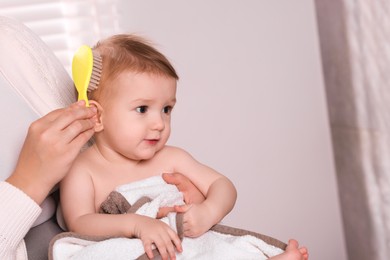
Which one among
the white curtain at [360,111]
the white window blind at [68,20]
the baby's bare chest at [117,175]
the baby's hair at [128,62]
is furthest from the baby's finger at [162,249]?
the white window blind at [68,20]

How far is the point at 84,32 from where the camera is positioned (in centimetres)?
210

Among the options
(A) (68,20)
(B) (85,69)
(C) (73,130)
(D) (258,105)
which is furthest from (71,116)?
(D) (258,105)

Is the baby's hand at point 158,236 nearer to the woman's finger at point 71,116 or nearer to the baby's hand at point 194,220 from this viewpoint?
the baby's hand at point 194,220

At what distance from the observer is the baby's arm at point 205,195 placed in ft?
3.55

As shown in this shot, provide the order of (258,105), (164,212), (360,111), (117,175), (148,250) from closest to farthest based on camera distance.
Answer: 1. (148,250)
2. (164,212)
3. (117,175)
4. (360,111)
5. (258,105)

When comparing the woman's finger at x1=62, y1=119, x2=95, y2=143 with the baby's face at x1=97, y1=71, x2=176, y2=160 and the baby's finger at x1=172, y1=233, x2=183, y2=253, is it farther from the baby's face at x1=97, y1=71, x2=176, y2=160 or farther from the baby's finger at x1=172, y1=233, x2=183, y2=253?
the baby's finger at x1=172, y1=233, x2=183, y2=253

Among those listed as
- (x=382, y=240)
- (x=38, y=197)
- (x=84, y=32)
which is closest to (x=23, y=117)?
(x=38, y=197)

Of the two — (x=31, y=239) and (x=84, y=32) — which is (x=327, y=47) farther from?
(x=31, y=239)

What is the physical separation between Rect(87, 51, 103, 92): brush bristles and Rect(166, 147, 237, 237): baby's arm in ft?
0.66

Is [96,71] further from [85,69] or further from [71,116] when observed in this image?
[71,116]

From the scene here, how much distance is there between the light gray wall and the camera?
210 cm

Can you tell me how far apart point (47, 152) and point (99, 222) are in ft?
0.49

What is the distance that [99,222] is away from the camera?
1.08m

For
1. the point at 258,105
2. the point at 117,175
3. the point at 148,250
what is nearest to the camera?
the point at 148,250
